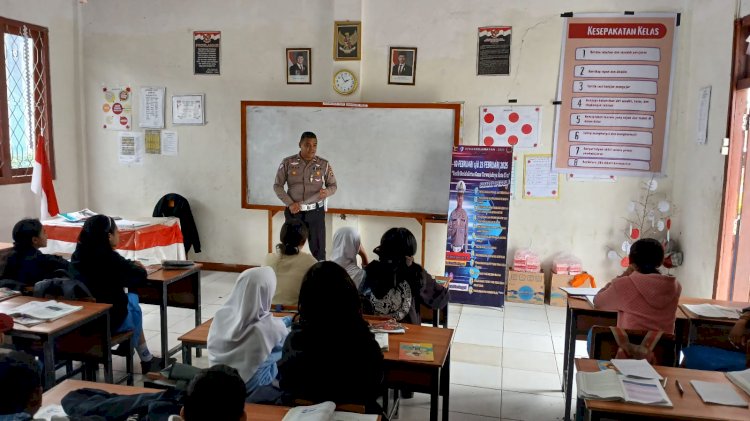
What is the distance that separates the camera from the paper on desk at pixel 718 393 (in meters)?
2.08

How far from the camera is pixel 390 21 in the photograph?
19.4 feet

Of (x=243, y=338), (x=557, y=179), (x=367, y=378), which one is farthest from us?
(x=557, y=179)

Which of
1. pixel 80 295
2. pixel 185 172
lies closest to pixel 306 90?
pixel 185 172

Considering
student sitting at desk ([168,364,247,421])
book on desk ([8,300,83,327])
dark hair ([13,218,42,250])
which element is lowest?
book on desk ([8,300,83,327])

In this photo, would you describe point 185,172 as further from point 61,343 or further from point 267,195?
point 61,343

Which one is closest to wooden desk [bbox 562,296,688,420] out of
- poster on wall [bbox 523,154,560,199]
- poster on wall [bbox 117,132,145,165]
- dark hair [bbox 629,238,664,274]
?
dark hair [bbox 629,238,664,274]

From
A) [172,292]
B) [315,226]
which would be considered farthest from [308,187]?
[172,292]

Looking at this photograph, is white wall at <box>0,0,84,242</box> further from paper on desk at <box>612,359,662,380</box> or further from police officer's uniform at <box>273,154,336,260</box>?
paper on desk at <box>612,359,662,380</box>

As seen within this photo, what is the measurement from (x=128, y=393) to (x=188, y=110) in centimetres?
499

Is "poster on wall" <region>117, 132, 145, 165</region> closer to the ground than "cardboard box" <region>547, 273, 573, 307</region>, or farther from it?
farther from it

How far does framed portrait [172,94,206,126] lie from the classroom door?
5204 mm

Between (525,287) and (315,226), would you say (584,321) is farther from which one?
(315,226)

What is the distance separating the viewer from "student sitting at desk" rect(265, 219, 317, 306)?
3285 millimetres

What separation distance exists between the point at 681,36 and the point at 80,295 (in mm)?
5439
